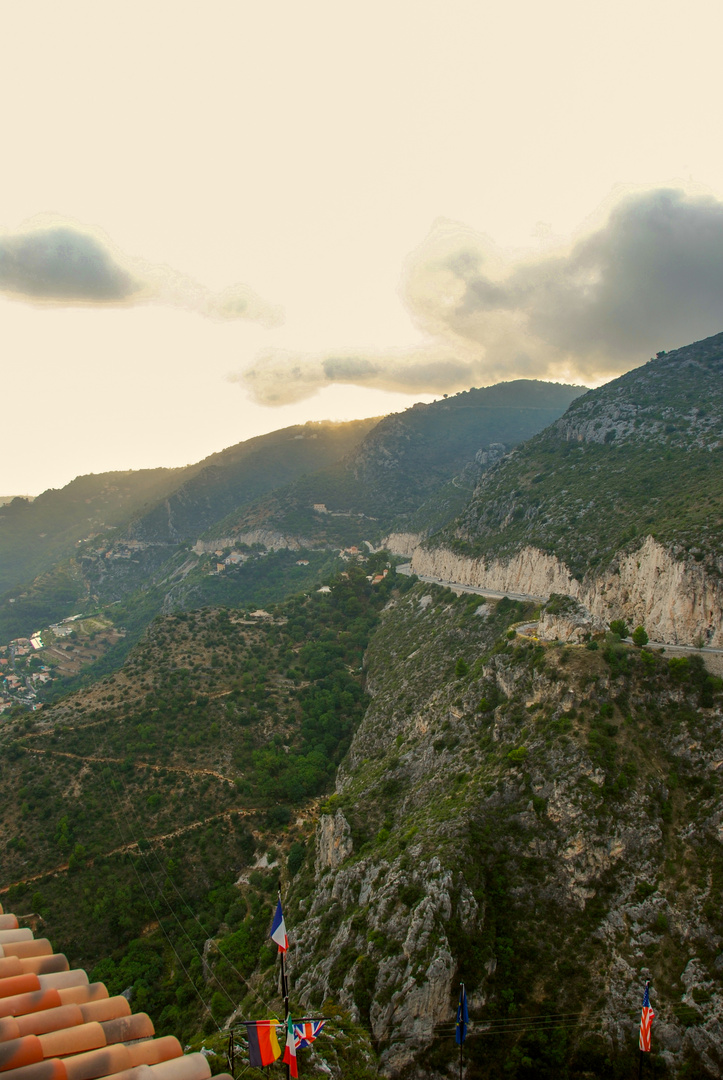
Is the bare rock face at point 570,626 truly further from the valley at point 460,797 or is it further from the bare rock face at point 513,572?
the bare rock face at point 513,572

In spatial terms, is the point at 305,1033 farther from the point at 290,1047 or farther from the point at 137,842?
the point at 137,842

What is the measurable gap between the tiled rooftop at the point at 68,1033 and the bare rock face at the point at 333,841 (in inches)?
1520

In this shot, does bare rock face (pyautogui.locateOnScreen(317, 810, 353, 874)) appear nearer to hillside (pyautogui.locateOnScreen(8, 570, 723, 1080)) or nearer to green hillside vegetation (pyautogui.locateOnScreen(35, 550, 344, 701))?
hillside (pyautogui.locateOnScreen(8, 570, 723, 1080))

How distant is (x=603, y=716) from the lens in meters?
35.6

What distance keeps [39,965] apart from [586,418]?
92243 mm

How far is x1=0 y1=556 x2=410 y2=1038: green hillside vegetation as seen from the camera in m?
43.2

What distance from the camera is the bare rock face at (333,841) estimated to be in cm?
4228

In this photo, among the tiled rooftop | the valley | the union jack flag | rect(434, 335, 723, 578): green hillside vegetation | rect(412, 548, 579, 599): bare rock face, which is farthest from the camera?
rect(412, 548, 579, 599): bare rock face

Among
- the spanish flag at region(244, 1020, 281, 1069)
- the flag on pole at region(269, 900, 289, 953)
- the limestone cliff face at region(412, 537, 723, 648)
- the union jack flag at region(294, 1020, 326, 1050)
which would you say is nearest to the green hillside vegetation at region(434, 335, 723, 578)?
the limestone cliff face at region(412, 537, 723, 648)

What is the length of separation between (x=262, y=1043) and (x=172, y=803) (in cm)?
4560

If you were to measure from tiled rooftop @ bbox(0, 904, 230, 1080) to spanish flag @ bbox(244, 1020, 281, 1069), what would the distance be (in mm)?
10075

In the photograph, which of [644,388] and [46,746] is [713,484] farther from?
[46,746]

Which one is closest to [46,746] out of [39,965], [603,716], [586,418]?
[603,716]

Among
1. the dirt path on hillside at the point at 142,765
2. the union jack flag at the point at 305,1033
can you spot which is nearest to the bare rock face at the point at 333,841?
the dirt path on hillside at the point at 142,765
